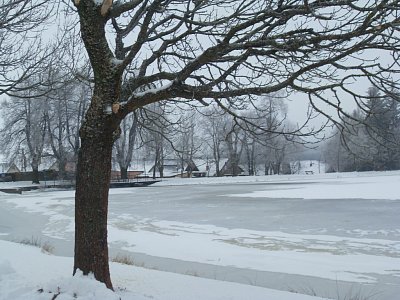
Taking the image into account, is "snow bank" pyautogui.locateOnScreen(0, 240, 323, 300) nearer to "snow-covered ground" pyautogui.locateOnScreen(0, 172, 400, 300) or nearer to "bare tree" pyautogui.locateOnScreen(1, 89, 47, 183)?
"snow-covered ground" pyautogui.locateOnScreen(0, 172, 400, 300)

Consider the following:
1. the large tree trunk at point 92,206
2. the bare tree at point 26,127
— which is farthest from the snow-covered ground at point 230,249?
the bare tree at point 26,127

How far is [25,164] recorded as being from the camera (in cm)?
6203

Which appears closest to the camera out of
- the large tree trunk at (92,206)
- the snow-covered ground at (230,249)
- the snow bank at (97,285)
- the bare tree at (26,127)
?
the snow bank at (97,285)

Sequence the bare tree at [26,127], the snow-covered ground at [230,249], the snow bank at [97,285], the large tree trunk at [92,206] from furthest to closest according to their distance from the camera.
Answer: the bare tree at [26,127], the snow-covered ground at [230,249], the large tree trunk at [92,206], the snow bank at [97,285]

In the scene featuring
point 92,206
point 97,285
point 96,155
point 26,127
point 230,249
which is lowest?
point 230,249

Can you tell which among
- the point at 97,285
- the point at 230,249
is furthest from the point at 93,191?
the point at 230,249

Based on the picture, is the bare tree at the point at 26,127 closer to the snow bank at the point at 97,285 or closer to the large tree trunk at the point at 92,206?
the snow bank at the point at 97,285

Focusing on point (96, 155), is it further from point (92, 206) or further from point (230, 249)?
point (230, 249)

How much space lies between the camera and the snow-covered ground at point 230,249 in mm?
6973

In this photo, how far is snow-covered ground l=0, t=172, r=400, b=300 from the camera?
6.97 metres

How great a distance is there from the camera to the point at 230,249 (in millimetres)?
14273

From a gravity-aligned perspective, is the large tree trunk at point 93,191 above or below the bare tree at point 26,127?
below

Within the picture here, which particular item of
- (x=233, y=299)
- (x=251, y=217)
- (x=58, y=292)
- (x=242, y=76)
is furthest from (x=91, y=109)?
(x=251, y=217)

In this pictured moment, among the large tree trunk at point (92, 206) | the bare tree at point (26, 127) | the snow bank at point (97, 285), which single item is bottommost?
the snow bank at point (97, 285)
